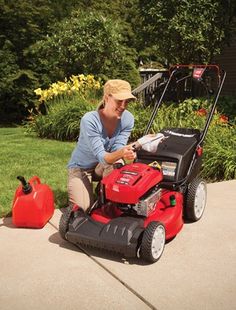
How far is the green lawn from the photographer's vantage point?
5.16 m

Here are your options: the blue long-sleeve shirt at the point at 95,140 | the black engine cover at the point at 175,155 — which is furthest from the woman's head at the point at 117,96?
the black engine cover at the point at 175,155

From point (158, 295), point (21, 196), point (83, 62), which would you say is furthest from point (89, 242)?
point (83, 62)

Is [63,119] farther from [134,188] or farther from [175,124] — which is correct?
[134,188]

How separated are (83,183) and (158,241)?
1038 millimetres

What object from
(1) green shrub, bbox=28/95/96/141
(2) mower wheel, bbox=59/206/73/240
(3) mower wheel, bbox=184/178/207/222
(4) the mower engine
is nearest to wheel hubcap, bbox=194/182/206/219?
(3) mower wheel, bbox=184/178/207/222

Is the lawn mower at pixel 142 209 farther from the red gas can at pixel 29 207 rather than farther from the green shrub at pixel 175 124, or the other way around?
the green shrub at pixel 175 124

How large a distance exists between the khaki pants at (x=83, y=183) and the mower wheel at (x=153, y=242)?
0.87 meters

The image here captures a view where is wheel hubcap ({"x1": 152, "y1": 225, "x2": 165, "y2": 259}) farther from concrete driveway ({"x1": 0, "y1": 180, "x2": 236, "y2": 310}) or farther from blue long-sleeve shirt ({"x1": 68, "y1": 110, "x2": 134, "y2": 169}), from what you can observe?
blue long-sleeve shirt ({"x1": 68, "y1": 110, "x2": 134, "y2": 169})

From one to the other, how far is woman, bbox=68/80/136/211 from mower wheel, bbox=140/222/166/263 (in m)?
0.57

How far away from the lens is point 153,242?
128 inches

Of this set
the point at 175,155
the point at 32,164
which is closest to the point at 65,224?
the point at 175,155

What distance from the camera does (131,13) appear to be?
21.8 meters

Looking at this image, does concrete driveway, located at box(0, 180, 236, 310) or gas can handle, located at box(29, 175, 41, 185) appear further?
gas can handle, located at box(29, 175, 41, 185)

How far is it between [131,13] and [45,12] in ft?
25.2
